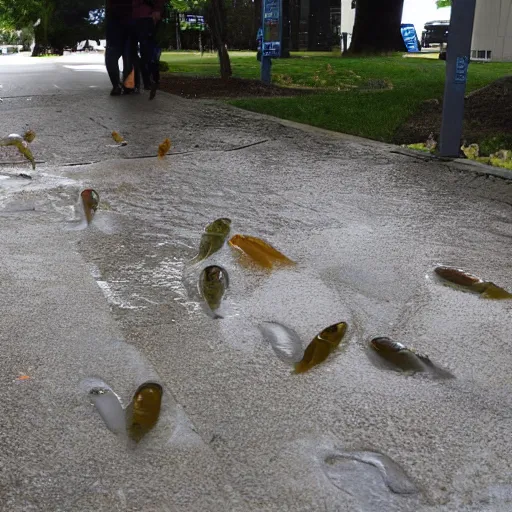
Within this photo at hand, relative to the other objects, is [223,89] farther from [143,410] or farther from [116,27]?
[143,410]

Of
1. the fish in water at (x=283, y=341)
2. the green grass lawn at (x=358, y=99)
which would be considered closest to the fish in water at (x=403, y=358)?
the fish in water at (x=283, y=341)

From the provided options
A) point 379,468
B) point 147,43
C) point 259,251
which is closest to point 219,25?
point 147,43

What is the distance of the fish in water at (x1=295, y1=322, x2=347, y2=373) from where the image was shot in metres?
2.70

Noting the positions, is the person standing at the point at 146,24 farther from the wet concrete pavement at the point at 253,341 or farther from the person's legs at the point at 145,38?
the wet concrete pavement at the point at 253,341

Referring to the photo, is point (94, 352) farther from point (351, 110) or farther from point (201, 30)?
point (201, 30)

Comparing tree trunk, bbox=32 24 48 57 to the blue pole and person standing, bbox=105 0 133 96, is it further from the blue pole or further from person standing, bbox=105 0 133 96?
person standing, bbox=105 0 133 96

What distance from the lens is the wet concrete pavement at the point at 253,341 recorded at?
6.64 feet

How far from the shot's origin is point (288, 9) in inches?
1307

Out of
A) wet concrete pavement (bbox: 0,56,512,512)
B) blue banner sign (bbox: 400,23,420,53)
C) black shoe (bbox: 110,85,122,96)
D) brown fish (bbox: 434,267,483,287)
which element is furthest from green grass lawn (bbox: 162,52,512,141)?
blue banner sign (bbox: 400,23,420,53)

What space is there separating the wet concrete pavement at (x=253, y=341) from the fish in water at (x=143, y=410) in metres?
0.04

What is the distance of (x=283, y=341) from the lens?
2.89 m

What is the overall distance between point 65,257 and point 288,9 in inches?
A: 1228

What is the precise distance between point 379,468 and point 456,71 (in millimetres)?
4997

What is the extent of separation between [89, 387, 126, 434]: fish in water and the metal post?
477 cm
